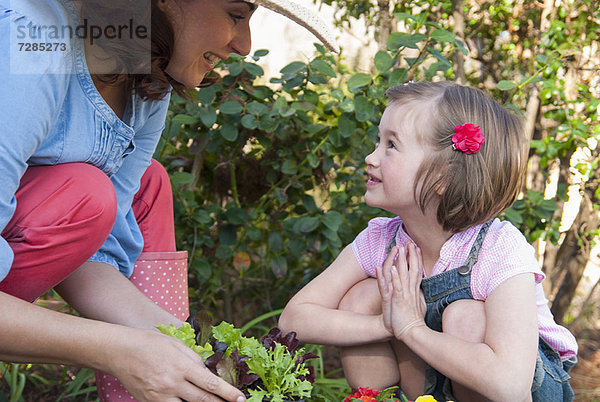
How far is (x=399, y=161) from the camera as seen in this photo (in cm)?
163

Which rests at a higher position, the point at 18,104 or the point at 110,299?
the point at 18,104

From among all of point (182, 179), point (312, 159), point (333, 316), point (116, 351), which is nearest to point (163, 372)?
point (116, 351)

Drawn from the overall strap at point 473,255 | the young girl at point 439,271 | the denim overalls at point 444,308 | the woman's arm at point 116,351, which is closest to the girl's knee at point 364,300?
the young girl at point 439,271

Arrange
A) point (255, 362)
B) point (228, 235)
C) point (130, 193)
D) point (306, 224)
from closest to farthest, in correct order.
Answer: point (255, 362) < point (130, 193) < point (306, 224) < point (228, 235)

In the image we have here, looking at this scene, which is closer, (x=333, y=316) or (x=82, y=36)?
(x=82, y=36)

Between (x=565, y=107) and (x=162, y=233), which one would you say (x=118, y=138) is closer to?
(x=162, y=233)

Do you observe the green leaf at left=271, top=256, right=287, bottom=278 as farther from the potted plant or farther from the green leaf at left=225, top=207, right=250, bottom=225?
the potted plant

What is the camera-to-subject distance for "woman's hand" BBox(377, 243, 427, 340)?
5.14ft

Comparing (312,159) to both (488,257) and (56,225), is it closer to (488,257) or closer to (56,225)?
(488,257)

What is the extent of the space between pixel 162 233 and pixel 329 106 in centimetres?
87

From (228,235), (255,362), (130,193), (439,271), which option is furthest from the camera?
(228,235)

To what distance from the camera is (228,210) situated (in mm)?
2387

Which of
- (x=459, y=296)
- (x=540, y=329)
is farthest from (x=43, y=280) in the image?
(x=540, y=329)

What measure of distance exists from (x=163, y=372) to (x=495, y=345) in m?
0.74
